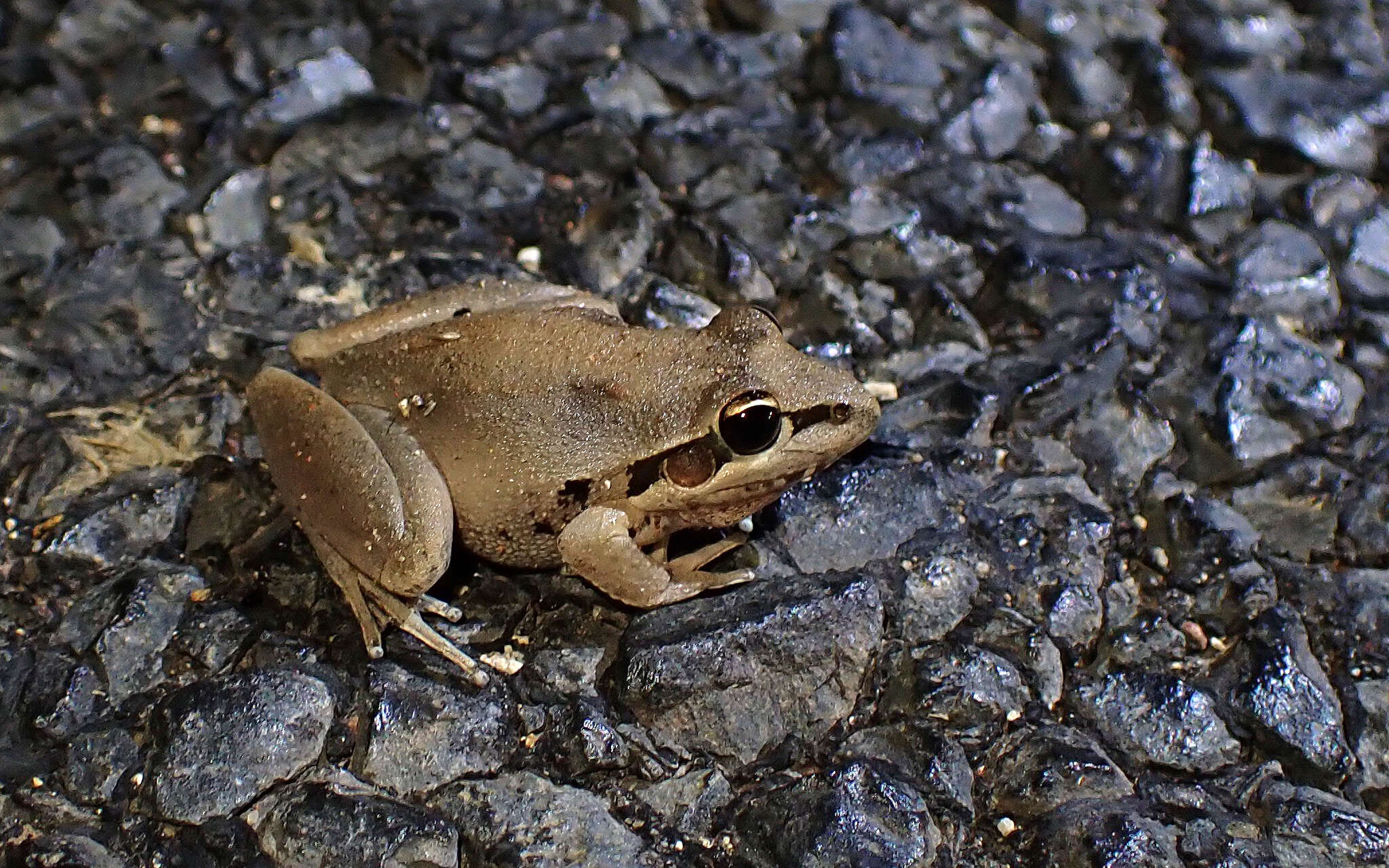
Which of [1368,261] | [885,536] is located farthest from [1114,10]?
[885,536]

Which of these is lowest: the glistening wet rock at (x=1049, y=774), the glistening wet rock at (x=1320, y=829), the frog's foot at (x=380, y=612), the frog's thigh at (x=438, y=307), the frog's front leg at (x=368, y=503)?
the glistening wet rock at (x=1320, y=829)

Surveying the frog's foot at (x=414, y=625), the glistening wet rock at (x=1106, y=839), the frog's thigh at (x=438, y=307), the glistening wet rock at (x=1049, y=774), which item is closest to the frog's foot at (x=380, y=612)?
the frog's foot at (x=414, y=625)

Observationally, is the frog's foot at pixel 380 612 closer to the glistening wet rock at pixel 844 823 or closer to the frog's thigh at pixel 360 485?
the frog's thigh at pixel 360 485

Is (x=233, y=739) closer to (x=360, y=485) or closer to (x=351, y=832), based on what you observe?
(x=351, y=832)

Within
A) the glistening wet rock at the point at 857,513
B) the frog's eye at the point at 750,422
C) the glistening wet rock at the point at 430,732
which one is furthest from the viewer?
the glistening wet rock at the point at 857,513

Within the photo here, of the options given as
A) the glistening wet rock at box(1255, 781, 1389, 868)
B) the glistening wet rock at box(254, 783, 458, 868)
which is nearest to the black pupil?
the glistening wet rock at box(254, 783, 458, 868)

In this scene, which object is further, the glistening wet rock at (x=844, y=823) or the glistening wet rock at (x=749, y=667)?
the glistening wet rock at (x=749, y=667)

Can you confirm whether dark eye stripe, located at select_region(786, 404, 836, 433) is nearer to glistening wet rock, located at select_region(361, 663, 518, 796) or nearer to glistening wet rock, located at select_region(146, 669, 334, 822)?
glistening wet rock, located at select_region(361, 663, 518, 796)
